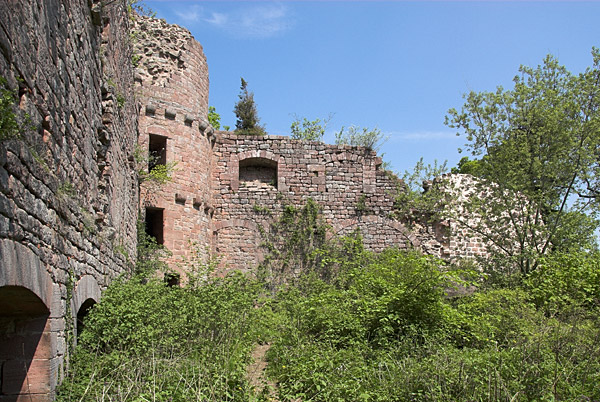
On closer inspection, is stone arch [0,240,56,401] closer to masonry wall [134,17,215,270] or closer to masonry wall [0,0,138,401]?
masonry wall [0,0,138,401]

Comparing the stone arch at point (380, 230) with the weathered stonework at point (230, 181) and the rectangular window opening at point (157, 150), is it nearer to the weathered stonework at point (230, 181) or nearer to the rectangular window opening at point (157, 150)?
the weathered stonework at point (230, 181)

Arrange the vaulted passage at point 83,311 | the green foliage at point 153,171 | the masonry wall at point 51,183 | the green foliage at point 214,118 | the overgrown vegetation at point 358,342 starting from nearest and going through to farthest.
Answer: the masonry wall at point 51,183
the overgrown vegetation at point 358,342
the vaulted passage at point 83,311
the green foliage at point 153,171
the green foliage at point 214,118

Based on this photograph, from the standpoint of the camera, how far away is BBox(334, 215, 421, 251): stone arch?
Result: 15250mm

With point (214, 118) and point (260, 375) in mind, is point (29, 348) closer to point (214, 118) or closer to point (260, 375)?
point (260, 375)

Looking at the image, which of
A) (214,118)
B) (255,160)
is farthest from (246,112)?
(255,160)

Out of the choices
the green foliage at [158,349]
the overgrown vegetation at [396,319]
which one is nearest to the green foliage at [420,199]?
the overgrown vegetation at [396,319]

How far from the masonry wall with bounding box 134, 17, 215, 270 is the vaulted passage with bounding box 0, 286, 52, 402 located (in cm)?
779

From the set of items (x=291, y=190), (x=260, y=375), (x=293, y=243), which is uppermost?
(x=291, y=190)

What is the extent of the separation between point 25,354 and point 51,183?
143 cm

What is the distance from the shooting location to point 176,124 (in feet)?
42.5

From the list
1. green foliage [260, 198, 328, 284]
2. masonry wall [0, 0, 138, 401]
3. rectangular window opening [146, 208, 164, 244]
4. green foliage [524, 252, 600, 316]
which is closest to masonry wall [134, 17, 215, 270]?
rectangular window opening [146, 208, 164, 244]

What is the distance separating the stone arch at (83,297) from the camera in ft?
16.9

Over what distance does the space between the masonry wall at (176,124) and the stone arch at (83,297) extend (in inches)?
231

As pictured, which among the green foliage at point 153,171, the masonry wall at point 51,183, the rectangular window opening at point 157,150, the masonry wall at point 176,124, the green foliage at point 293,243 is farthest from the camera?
the green foliage at point 293,243
